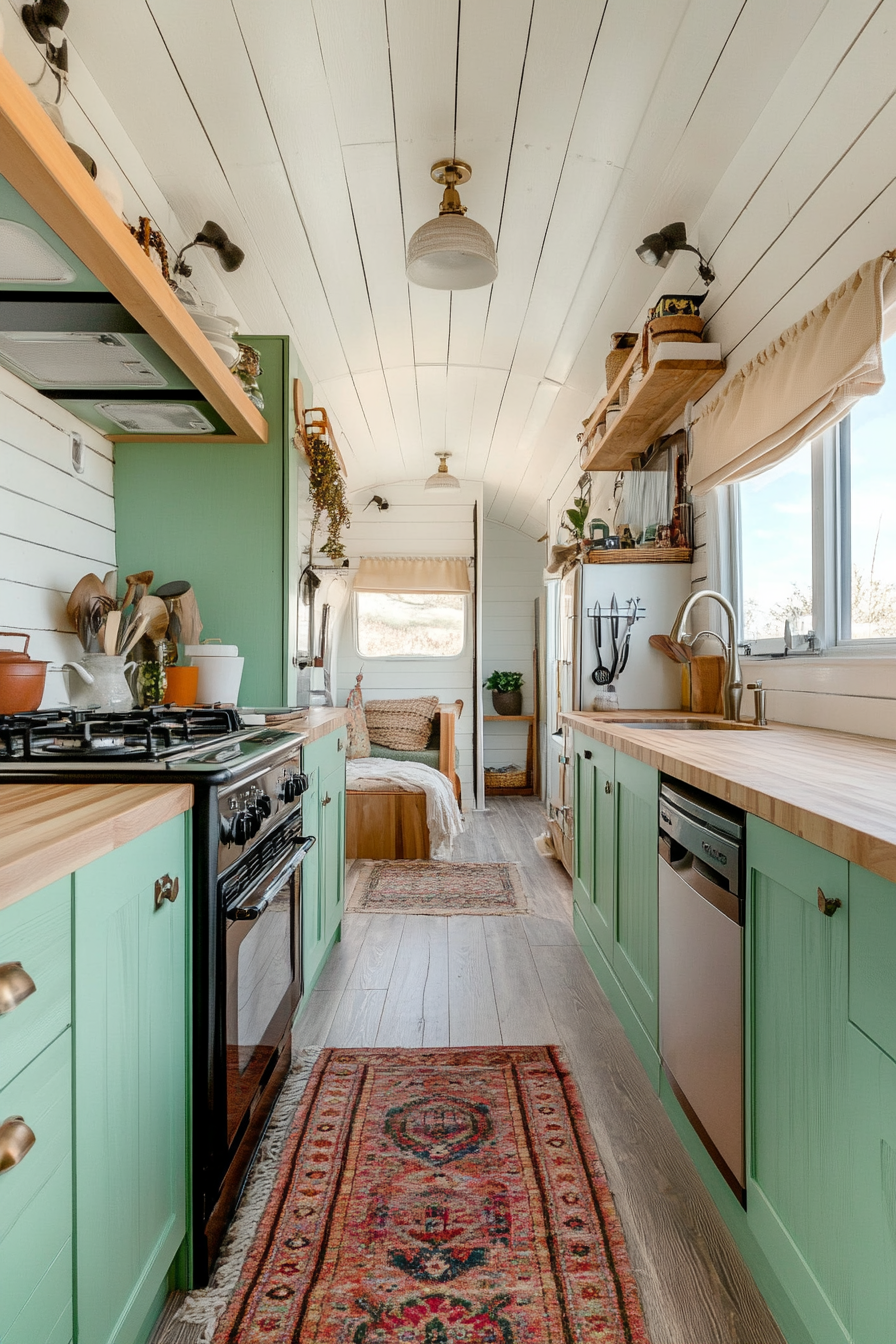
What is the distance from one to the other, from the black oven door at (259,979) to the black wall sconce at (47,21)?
6.08 feet

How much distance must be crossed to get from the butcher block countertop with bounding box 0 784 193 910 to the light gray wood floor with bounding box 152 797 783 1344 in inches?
32.5

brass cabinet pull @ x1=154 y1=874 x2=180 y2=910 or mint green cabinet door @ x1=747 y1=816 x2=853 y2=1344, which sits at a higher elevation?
brass cabinet pull @ x1=154 y1=874 x2=180 y2=910

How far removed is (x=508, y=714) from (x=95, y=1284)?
6.37 meters

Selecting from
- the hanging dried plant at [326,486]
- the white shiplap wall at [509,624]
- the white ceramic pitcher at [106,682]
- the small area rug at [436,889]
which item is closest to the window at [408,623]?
the white shiplap wall at [509,624]

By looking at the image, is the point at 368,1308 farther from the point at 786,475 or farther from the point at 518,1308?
the point at 786,475

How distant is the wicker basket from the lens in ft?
22.5

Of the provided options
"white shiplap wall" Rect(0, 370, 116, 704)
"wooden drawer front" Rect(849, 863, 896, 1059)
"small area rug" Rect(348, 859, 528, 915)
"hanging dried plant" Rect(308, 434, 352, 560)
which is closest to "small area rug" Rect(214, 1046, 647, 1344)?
"wooden drawer front" Rect(849, 863, 896, 1059)

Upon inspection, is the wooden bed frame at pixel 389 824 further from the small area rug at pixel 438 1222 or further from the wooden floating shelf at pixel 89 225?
the wooden floating shelf at pixel 89 225

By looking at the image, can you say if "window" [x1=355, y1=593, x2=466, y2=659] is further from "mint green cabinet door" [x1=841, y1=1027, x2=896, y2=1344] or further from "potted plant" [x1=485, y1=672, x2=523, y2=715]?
"mint green cabinet door" [x1=841, y1=1027, x2=896, y2=1344]

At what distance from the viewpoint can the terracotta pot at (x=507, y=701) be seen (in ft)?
23.5

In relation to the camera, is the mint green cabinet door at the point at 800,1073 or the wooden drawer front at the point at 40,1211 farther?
the mint green cabinet door at the point at 800,1073

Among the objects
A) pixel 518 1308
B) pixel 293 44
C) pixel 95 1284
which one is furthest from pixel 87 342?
pixel 518 1308

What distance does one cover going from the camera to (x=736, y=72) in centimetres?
202

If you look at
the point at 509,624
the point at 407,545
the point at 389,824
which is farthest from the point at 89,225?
the point at 509,624
